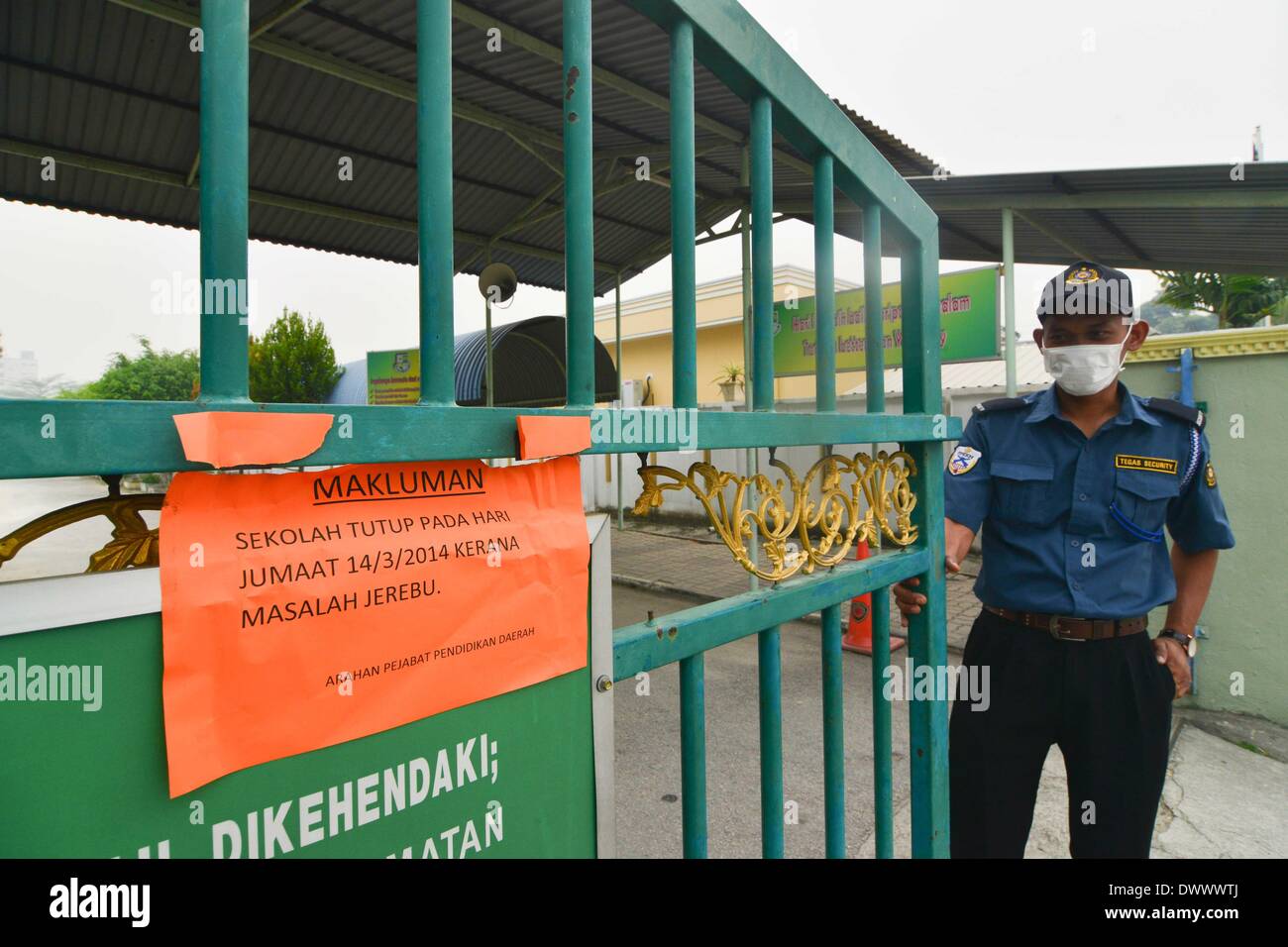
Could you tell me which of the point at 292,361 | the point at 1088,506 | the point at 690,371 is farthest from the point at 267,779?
the point at 292,361

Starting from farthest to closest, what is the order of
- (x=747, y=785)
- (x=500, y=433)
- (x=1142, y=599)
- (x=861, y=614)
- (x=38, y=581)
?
1. (x=861, y=614)
2. (x=747, y=785)
3. (x=1142, y=599)
4. (x=500, y=433)
5. (x=38, y=581)

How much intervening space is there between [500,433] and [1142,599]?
2.13 meters

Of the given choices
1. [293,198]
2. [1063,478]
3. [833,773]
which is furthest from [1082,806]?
[293,198]

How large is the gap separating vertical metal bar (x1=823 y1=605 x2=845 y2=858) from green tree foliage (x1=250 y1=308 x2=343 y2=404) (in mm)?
23655

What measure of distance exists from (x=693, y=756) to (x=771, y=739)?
181 millimetres

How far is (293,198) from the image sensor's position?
22.9ft

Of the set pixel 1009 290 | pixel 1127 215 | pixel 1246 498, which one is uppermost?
Answer: pixel 1127 215

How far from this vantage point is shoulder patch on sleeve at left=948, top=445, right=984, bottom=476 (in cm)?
231

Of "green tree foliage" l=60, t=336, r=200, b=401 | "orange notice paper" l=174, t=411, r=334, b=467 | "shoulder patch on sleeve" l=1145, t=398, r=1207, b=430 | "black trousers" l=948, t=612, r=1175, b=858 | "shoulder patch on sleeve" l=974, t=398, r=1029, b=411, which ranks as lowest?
"black trousers" l=948, t=612, r=1175, b=858

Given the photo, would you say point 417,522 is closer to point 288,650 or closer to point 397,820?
point 288,650

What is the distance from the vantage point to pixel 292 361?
24250mm

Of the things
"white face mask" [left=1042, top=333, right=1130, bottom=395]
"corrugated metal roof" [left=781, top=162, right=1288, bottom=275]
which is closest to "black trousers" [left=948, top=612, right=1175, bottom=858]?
"white face mask" [left=1042, top=333, right=1130, bottom=395]
